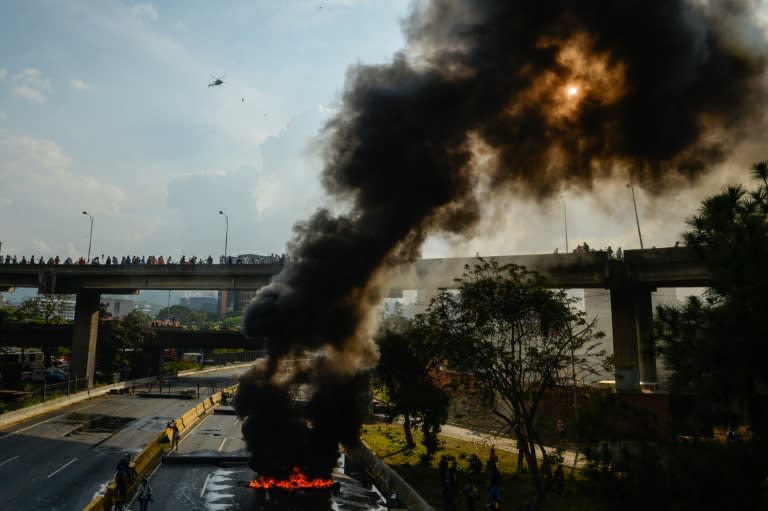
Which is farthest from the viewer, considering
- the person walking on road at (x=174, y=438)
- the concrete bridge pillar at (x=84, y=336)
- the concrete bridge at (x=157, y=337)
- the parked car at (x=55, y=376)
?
the concrete bridge at (x=157, y=337)

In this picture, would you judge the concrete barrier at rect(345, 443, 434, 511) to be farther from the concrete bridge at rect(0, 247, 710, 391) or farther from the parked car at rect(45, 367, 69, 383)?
the parked car at rect(45, 367, 69, 383)

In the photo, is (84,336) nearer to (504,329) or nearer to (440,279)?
(440,279)

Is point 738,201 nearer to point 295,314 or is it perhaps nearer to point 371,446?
point 295,314

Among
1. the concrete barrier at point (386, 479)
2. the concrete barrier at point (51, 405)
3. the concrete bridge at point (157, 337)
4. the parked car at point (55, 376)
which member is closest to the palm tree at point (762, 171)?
the concrete barrier at point (386, 479)

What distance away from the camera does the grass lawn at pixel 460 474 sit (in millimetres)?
21983

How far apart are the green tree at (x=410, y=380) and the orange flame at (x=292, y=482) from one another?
6.99 meters

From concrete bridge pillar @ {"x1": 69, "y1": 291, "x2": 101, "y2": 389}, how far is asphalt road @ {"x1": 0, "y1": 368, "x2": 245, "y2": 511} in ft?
27.7

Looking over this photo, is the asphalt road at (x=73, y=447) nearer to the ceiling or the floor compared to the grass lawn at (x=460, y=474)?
nearer to the ceiling

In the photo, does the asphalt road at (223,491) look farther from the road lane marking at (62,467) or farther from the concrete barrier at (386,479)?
the road lane marking at (62,467)

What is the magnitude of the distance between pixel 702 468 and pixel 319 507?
14651 mm

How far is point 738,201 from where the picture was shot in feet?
40.0

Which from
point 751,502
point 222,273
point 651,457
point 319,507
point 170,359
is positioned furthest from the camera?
point 170,359

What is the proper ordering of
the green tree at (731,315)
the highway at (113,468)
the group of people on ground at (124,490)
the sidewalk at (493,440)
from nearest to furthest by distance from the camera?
the green tree at (731,315), the group of people on ground at (124,490), the highway at (113,468), the sidewalk at (493,440)

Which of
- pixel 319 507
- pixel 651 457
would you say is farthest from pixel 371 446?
pixel 651 457
